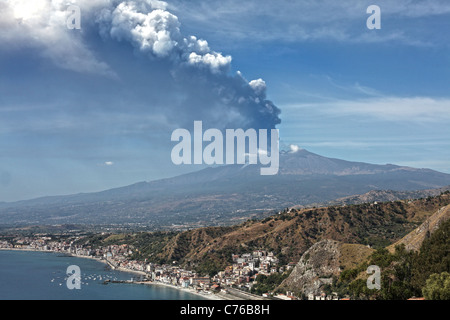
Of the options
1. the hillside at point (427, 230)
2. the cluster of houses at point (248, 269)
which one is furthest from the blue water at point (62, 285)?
the hillside at point (427, 230)

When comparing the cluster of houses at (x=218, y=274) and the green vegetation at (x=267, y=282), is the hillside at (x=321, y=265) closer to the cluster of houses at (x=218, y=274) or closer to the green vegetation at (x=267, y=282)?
the green vegetation at (x=267, y=282)

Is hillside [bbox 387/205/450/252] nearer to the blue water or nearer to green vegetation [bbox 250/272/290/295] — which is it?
green vegetation [bbox 250/272/290/295]

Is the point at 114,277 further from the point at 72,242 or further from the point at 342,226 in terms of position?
the point at 72,242

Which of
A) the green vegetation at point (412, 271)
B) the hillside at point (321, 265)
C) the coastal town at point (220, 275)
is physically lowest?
the coastal town at point (220, 275)

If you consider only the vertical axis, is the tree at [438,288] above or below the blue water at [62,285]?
above

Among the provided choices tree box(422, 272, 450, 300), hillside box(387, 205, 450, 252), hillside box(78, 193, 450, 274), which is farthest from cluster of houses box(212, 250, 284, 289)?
tree box(422, 272, 450, 300)

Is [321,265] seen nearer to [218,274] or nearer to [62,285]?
[218,274]
